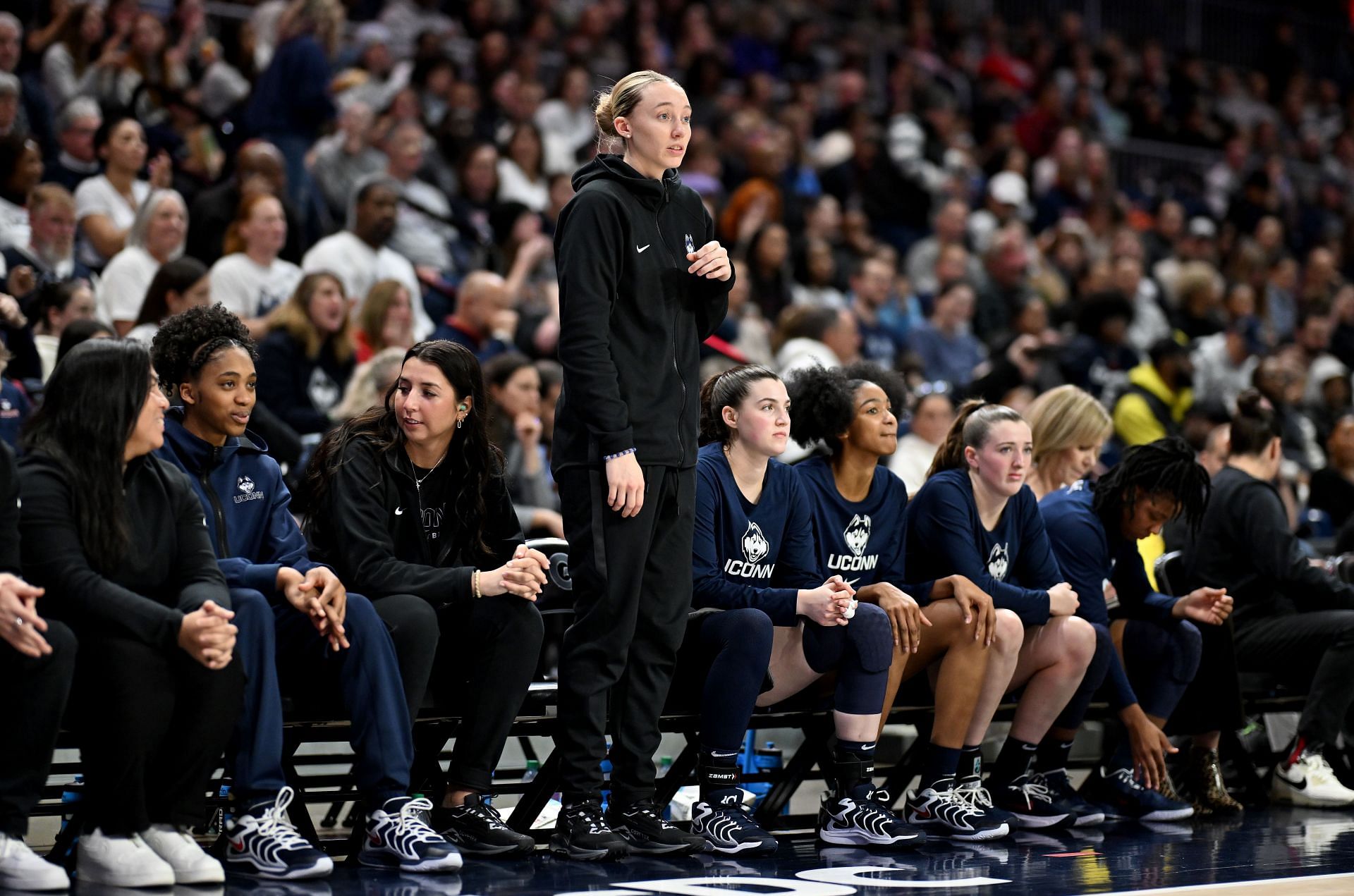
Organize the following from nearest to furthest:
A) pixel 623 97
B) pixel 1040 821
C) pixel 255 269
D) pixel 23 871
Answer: pixel 23 871 → pixel 623 97 → pixel 1040 821 → pixel 255 269

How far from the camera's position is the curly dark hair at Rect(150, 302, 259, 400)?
13.6ft

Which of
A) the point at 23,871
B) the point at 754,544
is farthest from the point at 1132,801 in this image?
the point at 23,871

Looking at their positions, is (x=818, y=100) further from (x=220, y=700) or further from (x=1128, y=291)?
(x=220, y=700)

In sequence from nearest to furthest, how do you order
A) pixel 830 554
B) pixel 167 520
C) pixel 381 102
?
pixel 167 520 < pixel 830 554 < pixel 381 102

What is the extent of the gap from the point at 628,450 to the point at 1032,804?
1979 mm

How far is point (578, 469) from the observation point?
4039 mm

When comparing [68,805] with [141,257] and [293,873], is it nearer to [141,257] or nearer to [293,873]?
[293,873]

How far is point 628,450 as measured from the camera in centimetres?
393

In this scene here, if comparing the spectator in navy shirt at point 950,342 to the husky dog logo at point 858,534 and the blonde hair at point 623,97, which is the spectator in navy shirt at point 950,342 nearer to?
the husky dog logo at point 858,534

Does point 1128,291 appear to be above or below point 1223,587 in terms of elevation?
above

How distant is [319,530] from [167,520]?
64cm

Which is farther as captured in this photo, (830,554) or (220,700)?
(830,554)

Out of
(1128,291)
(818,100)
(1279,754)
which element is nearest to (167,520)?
(1279,754)

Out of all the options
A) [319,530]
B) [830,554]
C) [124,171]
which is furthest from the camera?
[124,171]
